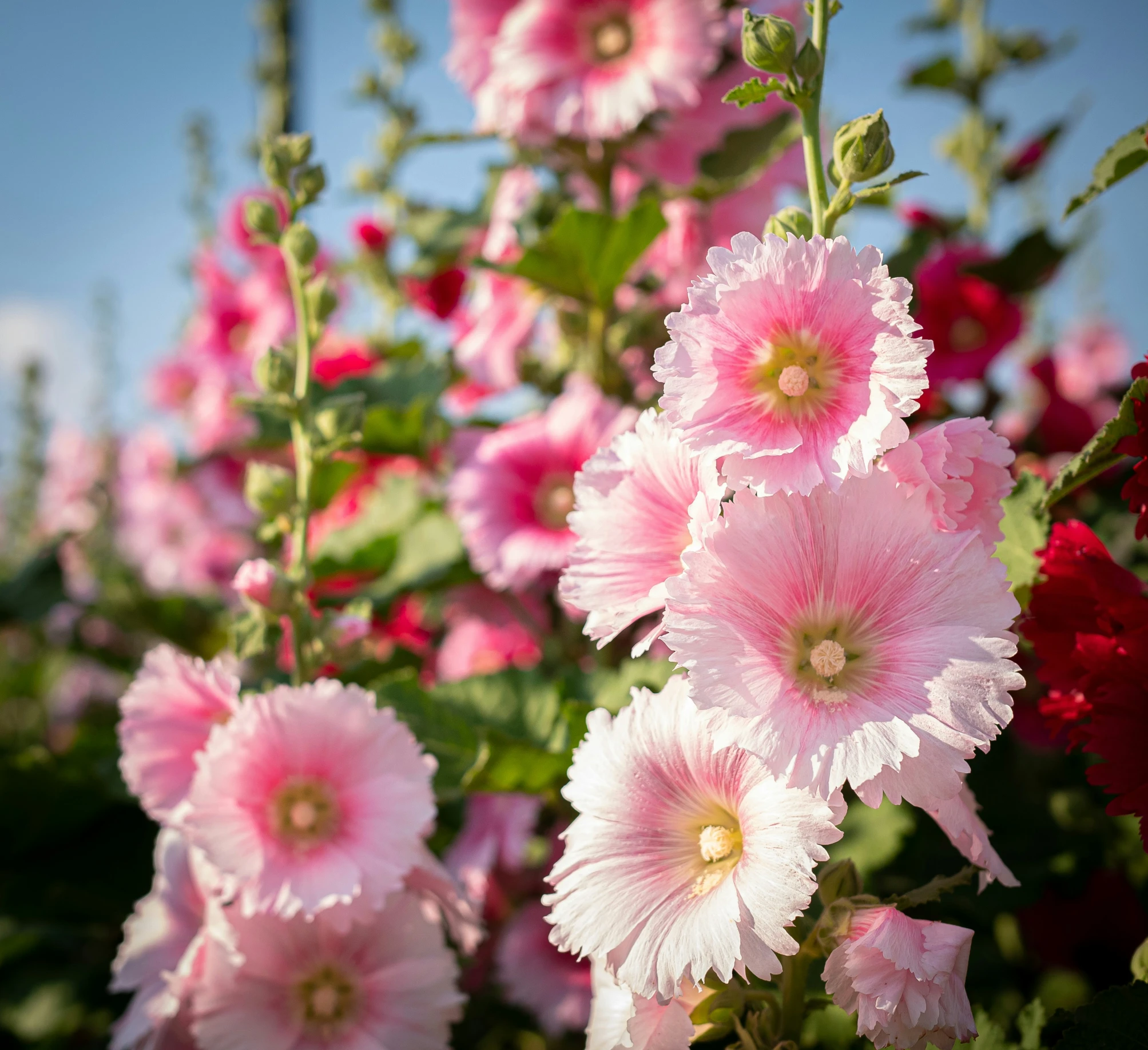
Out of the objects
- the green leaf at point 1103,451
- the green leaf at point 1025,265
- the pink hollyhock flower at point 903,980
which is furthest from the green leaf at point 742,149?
→ the pink hollyhock flower at point 903,980

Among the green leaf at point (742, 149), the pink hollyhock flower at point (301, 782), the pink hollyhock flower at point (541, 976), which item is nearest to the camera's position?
the pink hollyhock flower at point (301, 782)

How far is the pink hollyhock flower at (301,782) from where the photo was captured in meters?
0.63

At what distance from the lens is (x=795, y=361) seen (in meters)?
Answer: 0.50

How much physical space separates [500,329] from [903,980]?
95cm

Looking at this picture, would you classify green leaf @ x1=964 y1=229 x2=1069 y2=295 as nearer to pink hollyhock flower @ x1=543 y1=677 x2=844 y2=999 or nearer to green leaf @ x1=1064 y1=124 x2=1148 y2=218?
green leaf @ x1=1064 y1=124 x2=1148 y2=218

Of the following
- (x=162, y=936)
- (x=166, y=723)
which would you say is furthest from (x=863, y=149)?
(x=162, y=936)

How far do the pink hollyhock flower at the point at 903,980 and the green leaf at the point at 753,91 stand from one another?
0.46 metres

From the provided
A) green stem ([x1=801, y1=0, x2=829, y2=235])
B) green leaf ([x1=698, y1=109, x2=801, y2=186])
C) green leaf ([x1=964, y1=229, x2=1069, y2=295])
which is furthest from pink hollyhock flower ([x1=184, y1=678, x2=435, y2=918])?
green leaf ([x1=964, y1=229, x2=1069, y2=295])

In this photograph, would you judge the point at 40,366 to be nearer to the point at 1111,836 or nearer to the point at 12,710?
the point at 12,710

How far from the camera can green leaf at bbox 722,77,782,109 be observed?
1.73 ft

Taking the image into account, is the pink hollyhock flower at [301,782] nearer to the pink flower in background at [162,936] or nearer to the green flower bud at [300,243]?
the pink flower in background at [162,936]

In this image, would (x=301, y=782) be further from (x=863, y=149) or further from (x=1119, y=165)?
(x=1119, y=165)

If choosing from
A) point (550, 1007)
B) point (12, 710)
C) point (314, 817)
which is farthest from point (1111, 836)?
point (12, 710)

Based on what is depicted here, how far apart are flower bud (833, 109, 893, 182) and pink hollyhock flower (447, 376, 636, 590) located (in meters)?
0.38
